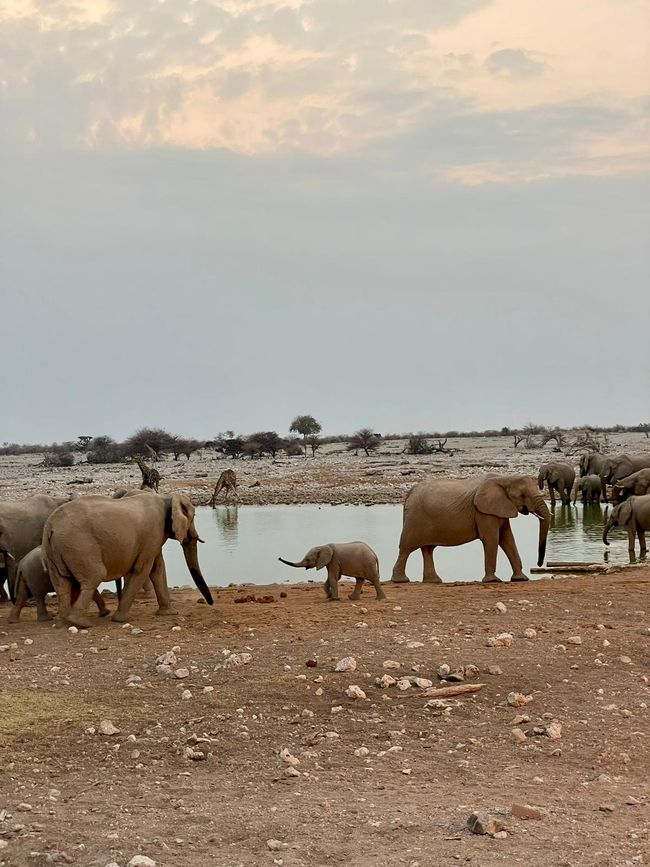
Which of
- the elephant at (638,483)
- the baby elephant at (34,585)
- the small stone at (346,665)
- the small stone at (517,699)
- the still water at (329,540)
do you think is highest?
the elephant at (638,483)

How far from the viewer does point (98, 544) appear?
39.8 ft

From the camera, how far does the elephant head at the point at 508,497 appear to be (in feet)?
52.5

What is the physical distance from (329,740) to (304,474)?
1614 inches

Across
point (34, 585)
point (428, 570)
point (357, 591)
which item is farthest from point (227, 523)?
point (34, 585)

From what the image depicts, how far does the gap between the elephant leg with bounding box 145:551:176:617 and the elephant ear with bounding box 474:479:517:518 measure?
5.26m

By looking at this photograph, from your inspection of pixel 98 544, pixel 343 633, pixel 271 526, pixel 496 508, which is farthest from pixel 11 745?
pixel 271 526

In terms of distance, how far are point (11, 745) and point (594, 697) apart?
4131mm

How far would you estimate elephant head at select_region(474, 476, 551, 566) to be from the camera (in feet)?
52.5

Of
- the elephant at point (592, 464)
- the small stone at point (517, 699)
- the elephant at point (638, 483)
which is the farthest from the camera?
the elephant at point (592, 464)

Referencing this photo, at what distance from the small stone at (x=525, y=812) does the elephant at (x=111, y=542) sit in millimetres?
6888

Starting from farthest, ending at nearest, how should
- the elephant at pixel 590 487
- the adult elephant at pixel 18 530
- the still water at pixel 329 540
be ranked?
the elephant at pixel 590 487
the still water at pixel 329 540
the adult elephant at pixel 18 530

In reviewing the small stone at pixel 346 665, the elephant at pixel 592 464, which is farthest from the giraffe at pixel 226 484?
the small stone at pixel 346 665

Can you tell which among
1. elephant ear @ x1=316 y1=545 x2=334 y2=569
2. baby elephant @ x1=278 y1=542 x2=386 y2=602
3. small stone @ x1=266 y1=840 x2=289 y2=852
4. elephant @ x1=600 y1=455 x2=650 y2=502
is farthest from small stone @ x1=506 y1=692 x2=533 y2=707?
elephant @ x1=600 y1=455 x2=650 y2=502

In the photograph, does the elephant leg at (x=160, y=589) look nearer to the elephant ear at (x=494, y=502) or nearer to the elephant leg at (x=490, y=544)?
the elephant leg at (x=490, y=544)
